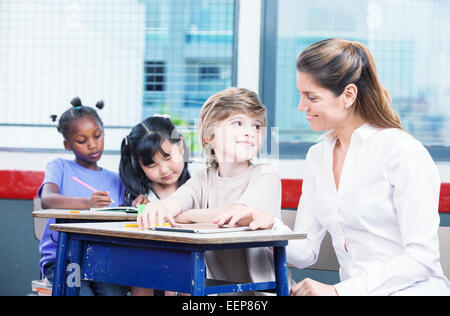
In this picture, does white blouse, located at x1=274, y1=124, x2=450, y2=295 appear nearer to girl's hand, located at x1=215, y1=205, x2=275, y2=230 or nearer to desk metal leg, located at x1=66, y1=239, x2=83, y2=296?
girl's hand, located at x1=215, y1=205, x2=275, y2=230

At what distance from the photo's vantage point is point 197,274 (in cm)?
129

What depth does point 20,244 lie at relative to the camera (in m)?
3.52

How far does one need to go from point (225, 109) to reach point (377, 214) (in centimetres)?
60

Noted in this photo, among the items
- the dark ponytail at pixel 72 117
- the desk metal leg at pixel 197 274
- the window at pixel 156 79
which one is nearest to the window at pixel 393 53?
the window at pixel 156 79

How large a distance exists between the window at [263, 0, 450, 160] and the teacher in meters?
1.67

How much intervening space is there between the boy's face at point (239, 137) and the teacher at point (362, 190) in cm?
19

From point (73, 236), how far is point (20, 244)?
2.10m

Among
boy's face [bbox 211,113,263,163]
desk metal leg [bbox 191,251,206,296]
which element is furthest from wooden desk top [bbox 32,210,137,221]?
desk metal leg [bbox 191,251,206,296]

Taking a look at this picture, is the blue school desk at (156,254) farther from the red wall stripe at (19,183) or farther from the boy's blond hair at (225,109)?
the red wall stripe at (19,183)

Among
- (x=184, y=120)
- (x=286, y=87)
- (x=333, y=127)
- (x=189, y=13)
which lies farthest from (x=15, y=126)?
(x=333, y=127)

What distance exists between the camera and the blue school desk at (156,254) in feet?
4.23
